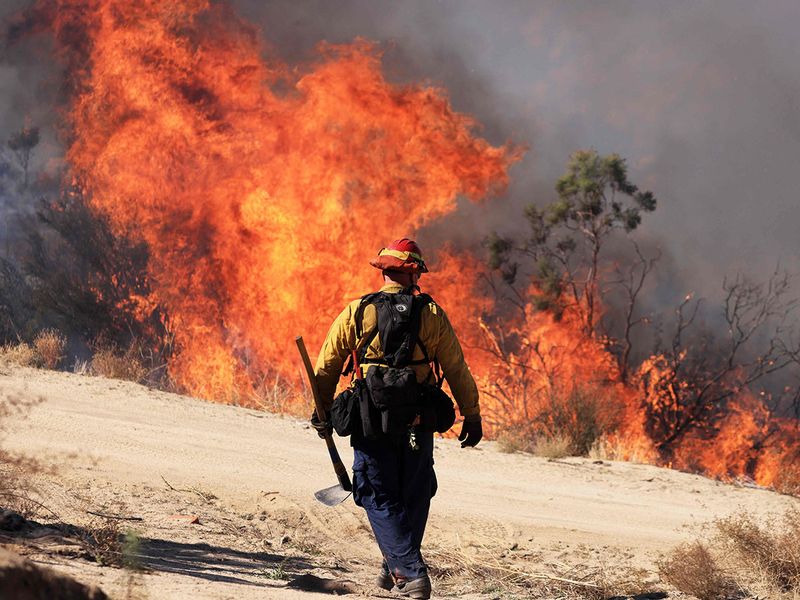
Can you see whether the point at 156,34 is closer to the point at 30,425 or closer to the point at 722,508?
the point at 30,425

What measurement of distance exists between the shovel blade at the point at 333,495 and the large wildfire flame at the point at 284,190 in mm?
9985

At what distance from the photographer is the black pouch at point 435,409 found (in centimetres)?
516

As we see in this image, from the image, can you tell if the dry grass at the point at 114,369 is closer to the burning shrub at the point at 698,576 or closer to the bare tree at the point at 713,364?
the burning shrub at the point at 698,576

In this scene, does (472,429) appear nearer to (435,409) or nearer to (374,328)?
(435,409)

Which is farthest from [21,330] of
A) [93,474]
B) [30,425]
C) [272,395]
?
[93,474]

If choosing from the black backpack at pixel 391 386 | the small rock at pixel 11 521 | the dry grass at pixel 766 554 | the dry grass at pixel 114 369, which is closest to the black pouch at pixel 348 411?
the black backpack at pixel 391 386

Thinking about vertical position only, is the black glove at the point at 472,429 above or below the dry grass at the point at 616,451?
below

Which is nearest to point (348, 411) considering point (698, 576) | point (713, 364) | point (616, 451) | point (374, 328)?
point (374, 328)

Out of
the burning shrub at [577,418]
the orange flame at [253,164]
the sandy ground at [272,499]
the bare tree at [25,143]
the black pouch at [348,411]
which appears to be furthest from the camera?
the bare tree at [25,143]

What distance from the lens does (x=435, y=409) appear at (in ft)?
17.1

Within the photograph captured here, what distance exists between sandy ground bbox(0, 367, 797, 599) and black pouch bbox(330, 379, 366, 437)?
84 centimetres

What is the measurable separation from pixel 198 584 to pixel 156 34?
17071 millimetres

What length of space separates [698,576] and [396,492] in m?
2.25

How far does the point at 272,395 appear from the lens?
47.6ft
